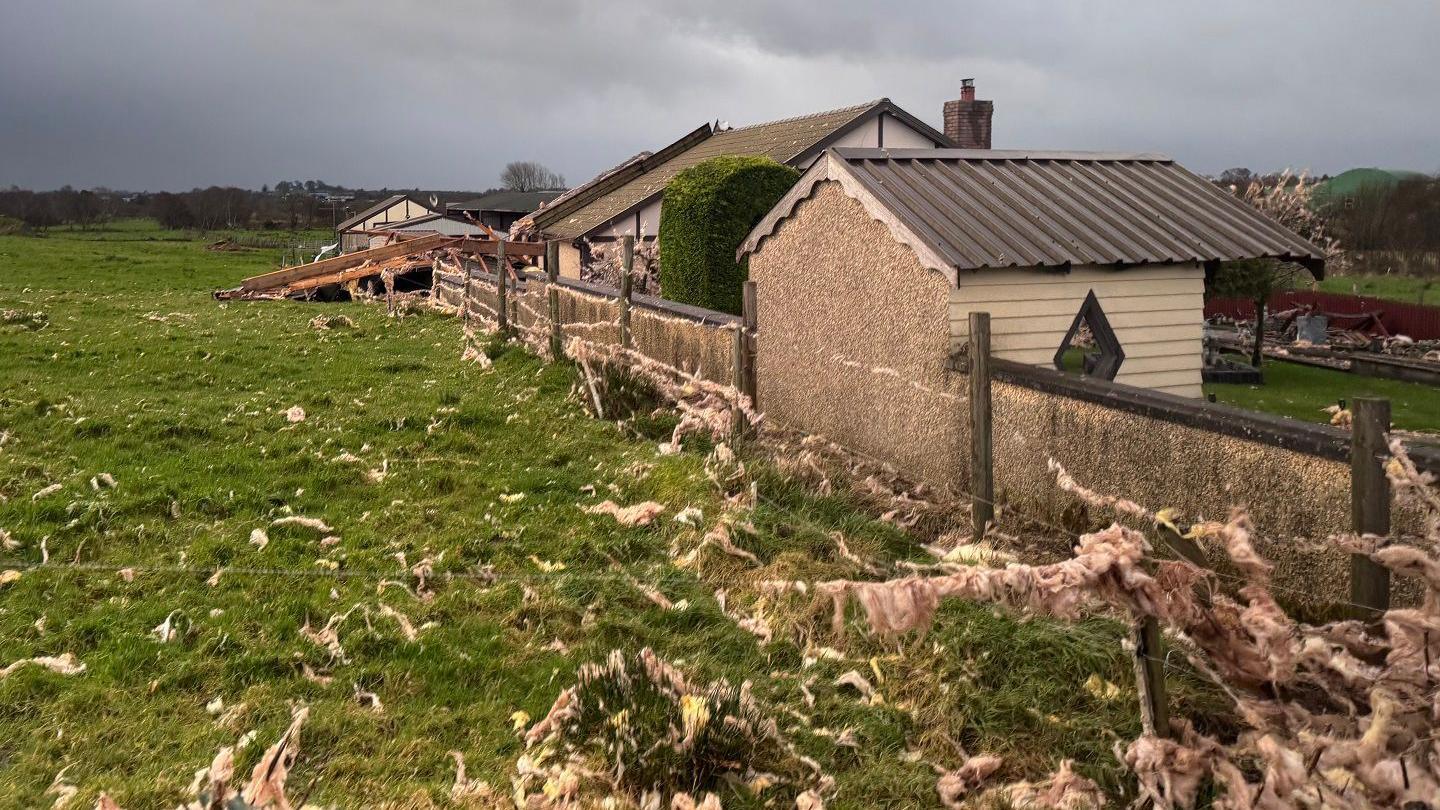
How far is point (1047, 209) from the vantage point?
8453 mm

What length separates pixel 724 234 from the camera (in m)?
19.8

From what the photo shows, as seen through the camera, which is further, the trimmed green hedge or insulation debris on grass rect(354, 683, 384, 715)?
the trimmed green hedge

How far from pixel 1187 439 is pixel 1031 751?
1840 mm

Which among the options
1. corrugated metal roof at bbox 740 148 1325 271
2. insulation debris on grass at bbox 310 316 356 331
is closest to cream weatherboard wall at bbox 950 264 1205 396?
corrugated metal roof at bbox 740 148 1325 271

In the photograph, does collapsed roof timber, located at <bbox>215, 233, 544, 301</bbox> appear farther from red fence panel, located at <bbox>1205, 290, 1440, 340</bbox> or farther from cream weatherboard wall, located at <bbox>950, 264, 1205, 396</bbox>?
red fence panel, located at <bbox>1205, 290, 1440, 340</bbox>

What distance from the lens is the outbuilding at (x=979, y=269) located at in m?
7.63

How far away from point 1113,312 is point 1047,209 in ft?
3.00

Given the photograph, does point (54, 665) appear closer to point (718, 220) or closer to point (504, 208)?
point (718, 220)

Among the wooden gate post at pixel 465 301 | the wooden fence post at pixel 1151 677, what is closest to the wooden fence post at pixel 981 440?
the wooden fence post at pixel 1151 677

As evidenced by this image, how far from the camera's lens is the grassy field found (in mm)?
4688

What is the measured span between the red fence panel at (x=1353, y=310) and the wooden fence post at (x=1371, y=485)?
86.6 ft

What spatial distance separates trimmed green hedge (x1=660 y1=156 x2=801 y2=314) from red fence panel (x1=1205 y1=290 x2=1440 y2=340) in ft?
50.0

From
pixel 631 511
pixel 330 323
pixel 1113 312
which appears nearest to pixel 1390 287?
pixel 330 323

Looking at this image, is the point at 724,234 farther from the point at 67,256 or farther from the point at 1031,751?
the point at 67,256
